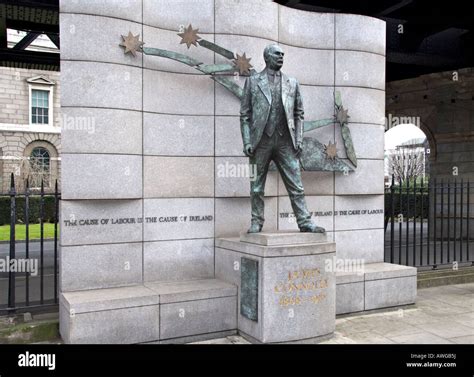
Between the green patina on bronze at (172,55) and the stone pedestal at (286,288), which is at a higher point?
the green patina on bronze at (172,55)

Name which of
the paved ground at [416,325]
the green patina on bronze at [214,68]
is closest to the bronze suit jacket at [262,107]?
the green patina on bronze at [214,68]

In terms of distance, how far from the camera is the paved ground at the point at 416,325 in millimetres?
6965

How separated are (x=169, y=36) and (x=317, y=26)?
3221mm

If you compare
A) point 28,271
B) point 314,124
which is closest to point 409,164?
point 314,124

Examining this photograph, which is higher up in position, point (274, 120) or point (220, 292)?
point (274, 120)

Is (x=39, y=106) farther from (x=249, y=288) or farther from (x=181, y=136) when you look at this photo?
(x=249, y=288)

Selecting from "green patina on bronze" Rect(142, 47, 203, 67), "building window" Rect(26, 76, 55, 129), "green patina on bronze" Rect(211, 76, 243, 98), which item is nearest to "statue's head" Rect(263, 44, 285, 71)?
"green patina on bronze" Rect(211, 76, 243, 98)

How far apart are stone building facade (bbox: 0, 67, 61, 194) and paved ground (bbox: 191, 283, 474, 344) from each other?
114 feet

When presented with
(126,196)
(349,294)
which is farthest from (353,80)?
(126,196)

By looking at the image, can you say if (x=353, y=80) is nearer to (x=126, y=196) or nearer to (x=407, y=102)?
(x=126, y=196)

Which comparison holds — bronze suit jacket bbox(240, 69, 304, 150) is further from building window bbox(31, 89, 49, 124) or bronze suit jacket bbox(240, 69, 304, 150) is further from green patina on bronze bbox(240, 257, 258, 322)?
building window bbox(31, 89, 49, 124)

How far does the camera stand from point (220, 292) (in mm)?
7148

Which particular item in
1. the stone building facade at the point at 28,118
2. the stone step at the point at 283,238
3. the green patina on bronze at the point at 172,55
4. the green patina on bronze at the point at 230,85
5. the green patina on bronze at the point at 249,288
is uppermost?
the stone building facade at the point at 28,118

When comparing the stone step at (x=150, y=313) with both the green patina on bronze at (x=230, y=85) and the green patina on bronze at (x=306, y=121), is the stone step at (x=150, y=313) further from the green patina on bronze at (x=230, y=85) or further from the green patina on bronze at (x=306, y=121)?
the green patina on bronze at (x=230, y=85)
